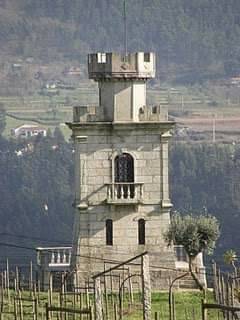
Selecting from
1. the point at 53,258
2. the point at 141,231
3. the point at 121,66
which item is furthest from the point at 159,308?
the point at 53,258

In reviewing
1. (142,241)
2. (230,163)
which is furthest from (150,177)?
(230,163)

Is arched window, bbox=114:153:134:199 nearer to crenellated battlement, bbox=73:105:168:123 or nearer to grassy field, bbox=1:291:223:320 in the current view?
crenellated battlement, bbox=73:105:168:123

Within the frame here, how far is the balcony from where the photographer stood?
236 feet

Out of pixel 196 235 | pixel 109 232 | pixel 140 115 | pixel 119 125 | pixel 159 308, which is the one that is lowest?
pixel 159 308

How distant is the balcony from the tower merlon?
3169 millimetres

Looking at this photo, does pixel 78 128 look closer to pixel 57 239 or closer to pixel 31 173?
pixel 57 239

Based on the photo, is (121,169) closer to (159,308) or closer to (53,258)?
(53,258)

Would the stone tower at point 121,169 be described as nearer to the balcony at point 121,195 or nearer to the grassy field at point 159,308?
the balcony at point 121,195

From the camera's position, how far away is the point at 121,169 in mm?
72625

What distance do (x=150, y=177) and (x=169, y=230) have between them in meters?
2.85

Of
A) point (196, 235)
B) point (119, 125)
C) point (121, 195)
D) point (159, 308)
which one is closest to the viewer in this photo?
point (159, 308)

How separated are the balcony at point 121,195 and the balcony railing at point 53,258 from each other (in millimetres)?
2876

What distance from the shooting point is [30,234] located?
496 ft

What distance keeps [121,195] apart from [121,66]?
12.4ft
